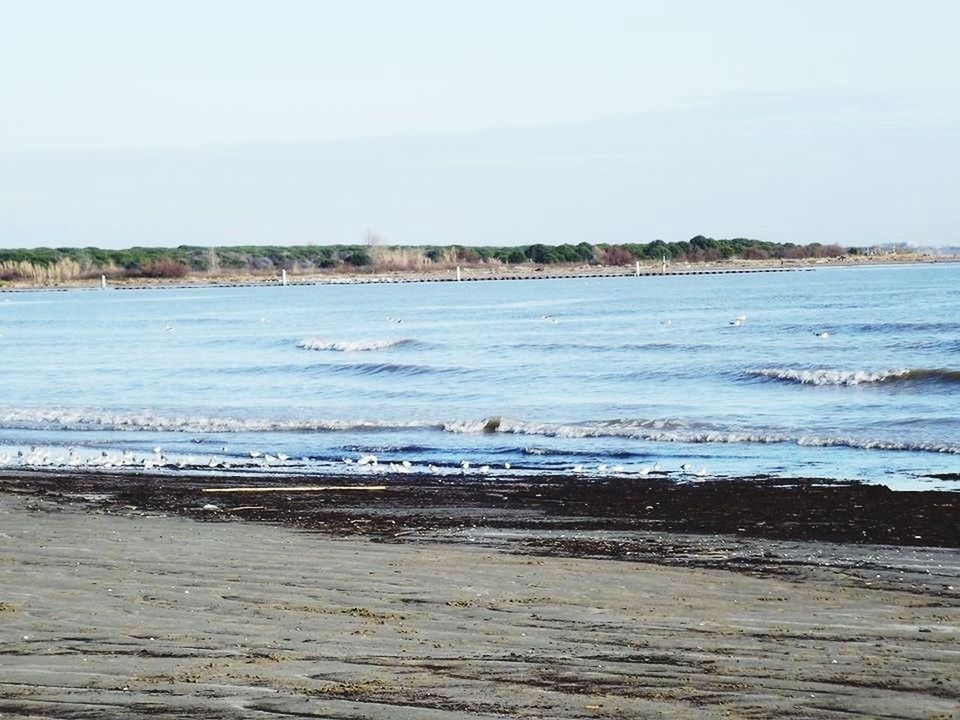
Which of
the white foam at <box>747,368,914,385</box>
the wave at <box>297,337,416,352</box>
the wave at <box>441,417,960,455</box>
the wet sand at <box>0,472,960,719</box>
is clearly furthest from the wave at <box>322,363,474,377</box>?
the wet sand at <box>0,472,960,719</box>

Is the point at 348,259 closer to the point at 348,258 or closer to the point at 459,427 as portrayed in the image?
the point at 348,258

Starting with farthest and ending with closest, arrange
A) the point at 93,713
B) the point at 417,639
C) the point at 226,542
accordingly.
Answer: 1. the point at 226,542
2. the point at 417,639
3. the point at 93,713

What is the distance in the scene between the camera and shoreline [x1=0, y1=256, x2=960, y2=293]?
16550 cm

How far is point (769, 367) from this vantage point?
33969 mm

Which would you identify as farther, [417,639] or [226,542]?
[226,542]

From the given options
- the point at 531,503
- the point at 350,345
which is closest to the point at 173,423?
the point at 531,503

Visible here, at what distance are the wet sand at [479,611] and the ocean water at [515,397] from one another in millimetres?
4592

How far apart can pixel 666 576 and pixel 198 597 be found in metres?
2.98

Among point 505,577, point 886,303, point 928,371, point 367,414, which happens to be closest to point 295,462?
point 367,414

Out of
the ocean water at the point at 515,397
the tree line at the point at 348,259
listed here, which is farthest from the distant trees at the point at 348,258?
the ocean water at the point at 515,397

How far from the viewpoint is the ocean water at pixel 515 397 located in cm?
1897

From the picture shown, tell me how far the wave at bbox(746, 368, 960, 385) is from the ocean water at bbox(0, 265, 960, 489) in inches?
2.7

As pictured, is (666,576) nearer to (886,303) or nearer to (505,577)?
(505,577)

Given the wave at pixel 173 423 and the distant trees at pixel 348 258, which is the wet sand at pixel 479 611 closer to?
the wave at pixel 173 423
